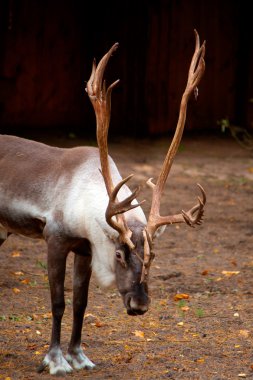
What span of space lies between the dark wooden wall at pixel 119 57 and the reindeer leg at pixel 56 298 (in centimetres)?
673

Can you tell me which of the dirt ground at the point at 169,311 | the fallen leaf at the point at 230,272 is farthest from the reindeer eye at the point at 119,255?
the fallen leaf at the point at 230,272

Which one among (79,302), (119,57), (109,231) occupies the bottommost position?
(119,57)

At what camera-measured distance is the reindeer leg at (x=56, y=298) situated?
4.82 m

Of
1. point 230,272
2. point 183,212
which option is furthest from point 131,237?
point 230,272

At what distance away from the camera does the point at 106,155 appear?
4.70 m

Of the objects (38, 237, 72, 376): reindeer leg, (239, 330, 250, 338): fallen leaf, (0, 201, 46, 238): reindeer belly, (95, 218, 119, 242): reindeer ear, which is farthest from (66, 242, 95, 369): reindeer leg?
(239, 330, 250, 338): fallen leaf

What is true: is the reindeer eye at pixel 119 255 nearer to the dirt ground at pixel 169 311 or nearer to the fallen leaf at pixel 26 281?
the dirt ground at pixel 169 311

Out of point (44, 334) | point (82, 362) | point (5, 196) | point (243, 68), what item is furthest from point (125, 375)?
point (243, 68)

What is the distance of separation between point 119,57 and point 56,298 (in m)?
7.26

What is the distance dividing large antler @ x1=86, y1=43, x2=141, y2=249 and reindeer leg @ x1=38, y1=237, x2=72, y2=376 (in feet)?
1.45

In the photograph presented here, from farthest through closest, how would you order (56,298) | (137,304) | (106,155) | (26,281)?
(26,281), (56,298), (106,155), (137,304)

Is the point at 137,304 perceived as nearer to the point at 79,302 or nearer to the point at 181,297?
the point at 79,302

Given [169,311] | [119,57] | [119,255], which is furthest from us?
[119,57]

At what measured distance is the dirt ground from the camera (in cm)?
493
